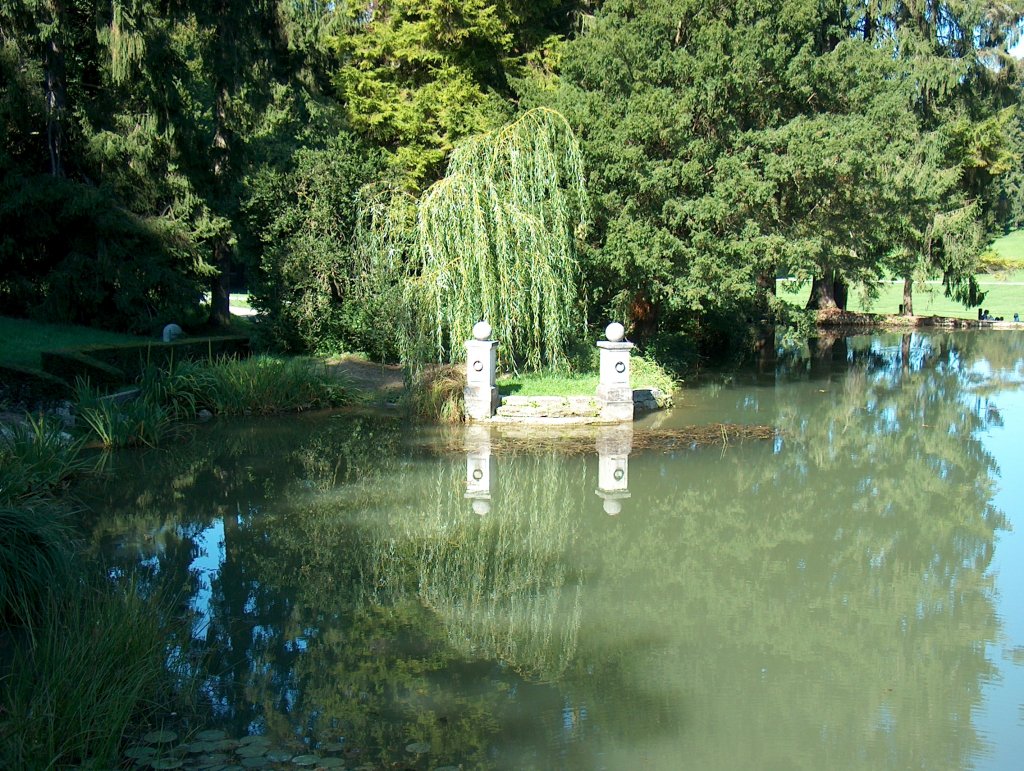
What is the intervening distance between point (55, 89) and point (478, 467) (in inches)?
567

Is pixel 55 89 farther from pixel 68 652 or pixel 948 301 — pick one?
pixel 948 301

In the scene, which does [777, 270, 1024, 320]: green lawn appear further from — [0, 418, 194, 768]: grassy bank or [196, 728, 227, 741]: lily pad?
[196, 728, 227, 741]: lily pad

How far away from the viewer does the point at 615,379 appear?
14562 mm

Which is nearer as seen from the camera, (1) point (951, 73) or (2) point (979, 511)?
→ (2) point (979, 511)

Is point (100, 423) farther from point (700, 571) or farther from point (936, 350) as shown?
point (936, 350)

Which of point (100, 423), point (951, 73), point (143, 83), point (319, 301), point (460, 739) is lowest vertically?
point (460, 739)

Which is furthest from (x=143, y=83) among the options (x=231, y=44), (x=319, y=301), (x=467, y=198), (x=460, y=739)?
(x=460, y=739)

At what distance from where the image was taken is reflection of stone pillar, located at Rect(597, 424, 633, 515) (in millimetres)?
10382

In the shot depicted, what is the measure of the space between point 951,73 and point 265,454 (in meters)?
24.5

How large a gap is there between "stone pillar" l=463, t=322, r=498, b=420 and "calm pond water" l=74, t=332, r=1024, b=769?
100 cm

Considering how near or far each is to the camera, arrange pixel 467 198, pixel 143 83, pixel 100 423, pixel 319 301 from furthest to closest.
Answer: pixel 143 83, pixel 319 301, pixel 467 198, pixel 100 423

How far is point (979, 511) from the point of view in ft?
33.0

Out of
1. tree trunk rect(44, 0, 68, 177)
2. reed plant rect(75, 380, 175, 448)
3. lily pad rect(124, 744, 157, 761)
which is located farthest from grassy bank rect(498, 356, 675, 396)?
tree trunk rect(44, 0, 68, 177)

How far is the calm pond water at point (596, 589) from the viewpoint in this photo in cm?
531
